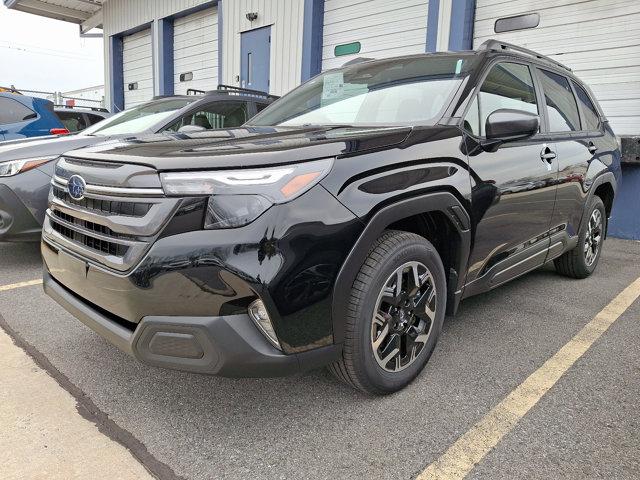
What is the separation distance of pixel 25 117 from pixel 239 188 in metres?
6.61

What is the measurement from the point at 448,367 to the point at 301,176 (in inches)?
55.0

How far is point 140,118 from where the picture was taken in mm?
4852

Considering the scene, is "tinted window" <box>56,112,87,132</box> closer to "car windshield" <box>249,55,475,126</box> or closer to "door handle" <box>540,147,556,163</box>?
"car windshield" <box>249,55,475,126</box>

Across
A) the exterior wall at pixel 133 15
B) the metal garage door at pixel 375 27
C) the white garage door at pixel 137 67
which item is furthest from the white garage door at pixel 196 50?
the metal garage door at pixel 375 27

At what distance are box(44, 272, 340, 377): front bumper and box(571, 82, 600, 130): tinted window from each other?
324cm

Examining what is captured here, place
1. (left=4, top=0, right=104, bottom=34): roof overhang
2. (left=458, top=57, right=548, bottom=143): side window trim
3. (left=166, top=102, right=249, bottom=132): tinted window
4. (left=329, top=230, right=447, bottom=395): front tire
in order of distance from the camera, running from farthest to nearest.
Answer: (left=4, top=0, right=104, bottom=34): roof overhang, (left=166, top=102, right=249, bottom=132): tinted window, (left=458, top=57, right=548, bottom=143): side window trim, (left=329, top=230, right=447, bottom=395): front tire

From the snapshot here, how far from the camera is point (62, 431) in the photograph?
6.31 feet

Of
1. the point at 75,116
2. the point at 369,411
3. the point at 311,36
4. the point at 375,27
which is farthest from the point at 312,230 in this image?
the point at 75,116

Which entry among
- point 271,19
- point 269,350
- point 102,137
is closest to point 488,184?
point 269,350

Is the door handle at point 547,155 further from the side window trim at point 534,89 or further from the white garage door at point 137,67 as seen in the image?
the white garage door at point 137,67

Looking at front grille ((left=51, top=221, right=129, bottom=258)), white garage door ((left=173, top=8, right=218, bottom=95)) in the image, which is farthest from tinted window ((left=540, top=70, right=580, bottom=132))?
white garage door ((left=173, top=8, right=218, bottom=95))

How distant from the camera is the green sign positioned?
8.58m

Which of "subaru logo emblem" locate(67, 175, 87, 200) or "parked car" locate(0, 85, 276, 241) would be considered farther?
"parked car" locate(0, 85, 276, 241)

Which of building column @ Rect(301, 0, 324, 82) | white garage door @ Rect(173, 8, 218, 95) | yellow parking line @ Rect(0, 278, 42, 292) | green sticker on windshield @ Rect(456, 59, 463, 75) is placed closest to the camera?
green sticker on windshield @ Rect(456, 59, 463, 75)
